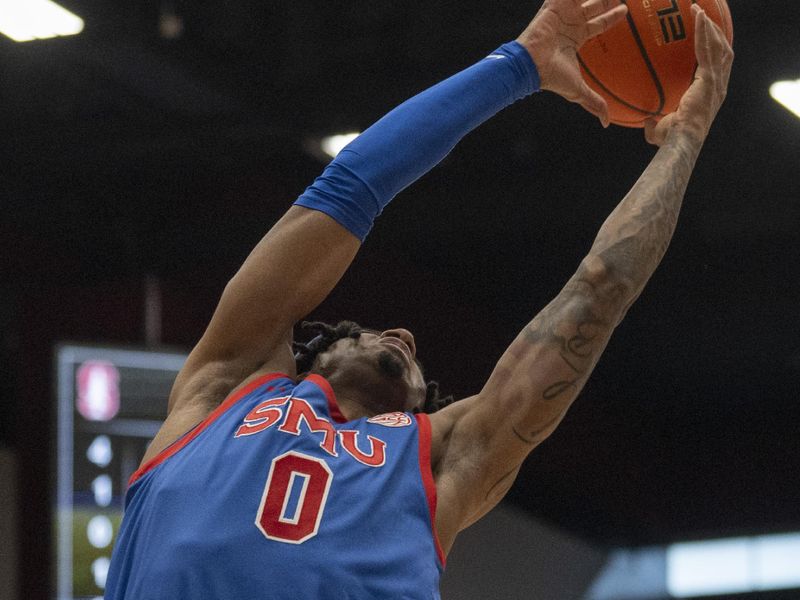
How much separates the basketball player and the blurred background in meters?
3.49

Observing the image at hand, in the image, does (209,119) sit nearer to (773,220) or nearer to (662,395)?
(773,220)

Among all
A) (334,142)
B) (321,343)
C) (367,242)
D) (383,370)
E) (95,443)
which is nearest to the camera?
(383,370)

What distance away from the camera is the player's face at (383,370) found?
2438mm

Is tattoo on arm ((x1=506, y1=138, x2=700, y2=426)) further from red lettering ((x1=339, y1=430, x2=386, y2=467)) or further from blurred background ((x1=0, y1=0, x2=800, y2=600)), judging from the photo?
blurred background ((x1=0, y1=0, x2=800, y2=600))

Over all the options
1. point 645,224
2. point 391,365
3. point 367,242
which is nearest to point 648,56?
point 645,224

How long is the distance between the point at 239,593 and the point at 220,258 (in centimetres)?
612

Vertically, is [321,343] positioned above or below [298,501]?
above

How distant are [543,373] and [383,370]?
→ 0.37m

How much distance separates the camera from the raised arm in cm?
216

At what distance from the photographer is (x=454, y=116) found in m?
2.40

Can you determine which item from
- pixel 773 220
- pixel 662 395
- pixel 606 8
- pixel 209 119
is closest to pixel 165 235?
pixel 209 119

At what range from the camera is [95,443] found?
6.84 m

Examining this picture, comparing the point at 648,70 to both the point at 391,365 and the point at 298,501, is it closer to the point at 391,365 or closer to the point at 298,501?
the point at 391,365

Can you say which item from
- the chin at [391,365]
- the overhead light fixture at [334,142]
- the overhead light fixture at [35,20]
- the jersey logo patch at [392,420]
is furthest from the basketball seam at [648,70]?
the overhead light fixture at [334,142]
